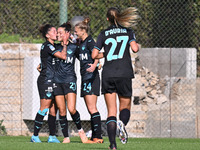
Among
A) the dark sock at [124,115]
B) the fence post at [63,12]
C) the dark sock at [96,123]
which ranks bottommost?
the dark sock at [96,123]

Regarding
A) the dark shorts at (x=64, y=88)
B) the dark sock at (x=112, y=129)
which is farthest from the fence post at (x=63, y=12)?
the dark sock at (x=112, y=129)

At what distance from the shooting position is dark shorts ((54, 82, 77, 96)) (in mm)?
7598

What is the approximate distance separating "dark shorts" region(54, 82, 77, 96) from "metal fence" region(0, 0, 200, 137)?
11.4 ft

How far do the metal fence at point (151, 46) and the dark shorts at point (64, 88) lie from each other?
11.4 ft

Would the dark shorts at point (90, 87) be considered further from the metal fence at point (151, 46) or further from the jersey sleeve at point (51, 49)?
the metal fence at point (151, 46)

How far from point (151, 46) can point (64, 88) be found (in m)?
4.79

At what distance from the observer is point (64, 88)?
7629 mm

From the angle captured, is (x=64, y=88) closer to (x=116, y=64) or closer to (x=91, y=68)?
(x=91, y=68)

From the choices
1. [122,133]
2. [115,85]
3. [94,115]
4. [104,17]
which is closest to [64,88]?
[94,115]

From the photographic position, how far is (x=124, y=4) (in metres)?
11.6

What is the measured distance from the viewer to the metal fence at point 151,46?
11078 millimetres

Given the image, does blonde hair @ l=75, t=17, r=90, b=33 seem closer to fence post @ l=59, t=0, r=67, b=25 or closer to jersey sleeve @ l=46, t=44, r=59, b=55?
jersey sleeve @ l=46, t=44, r=59, b=55

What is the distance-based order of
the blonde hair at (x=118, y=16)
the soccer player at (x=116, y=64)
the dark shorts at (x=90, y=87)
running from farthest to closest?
the dark shorts at (x=90, y=87)
the blonde hair at (x=118, y=16)
the soccer player at (x=116, y=64)

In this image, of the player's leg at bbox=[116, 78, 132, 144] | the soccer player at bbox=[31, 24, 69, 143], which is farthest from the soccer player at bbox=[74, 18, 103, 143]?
the player's leg at bbox=[116, 78, 132, 144]
